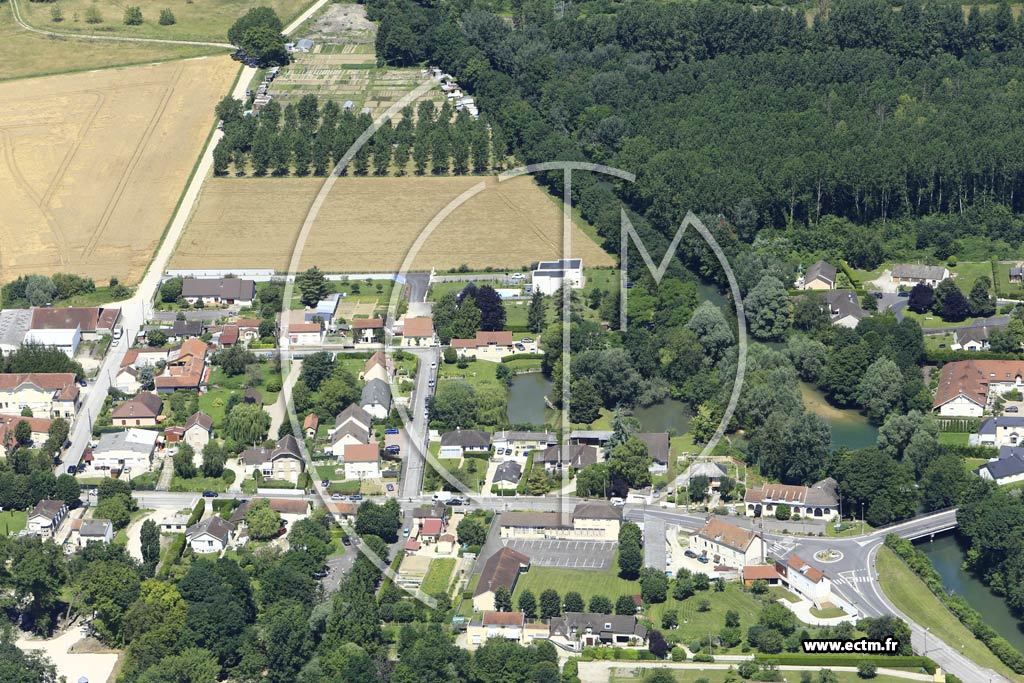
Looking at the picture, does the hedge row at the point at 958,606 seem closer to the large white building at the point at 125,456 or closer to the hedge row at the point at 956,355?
the hedge row at the point at 956,355

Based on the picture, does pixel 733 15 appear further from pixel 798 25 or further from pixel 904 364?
pixel 904 364

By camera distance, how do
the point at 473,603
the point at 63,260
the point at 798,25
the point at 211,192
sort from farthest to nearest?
the point at 798,25 < the point at 211,192 < the point at 63,260 < the point at 473,603

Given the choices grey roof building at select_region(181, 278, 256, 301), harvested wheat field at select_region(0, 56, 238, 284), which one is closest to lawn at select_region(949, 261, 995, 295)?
grey roof building at select_region(181, 278, 256, 301)

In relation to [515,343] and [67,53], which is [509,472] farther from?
[67,53]

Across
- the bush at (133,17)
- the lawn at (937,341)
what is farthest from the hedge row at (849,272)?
the bush at (133,17)

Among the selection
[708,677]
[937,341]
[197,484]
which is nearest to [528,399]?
[197,484]

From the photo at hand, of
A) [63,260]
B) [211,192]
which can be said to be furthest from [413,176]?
[63,260]
